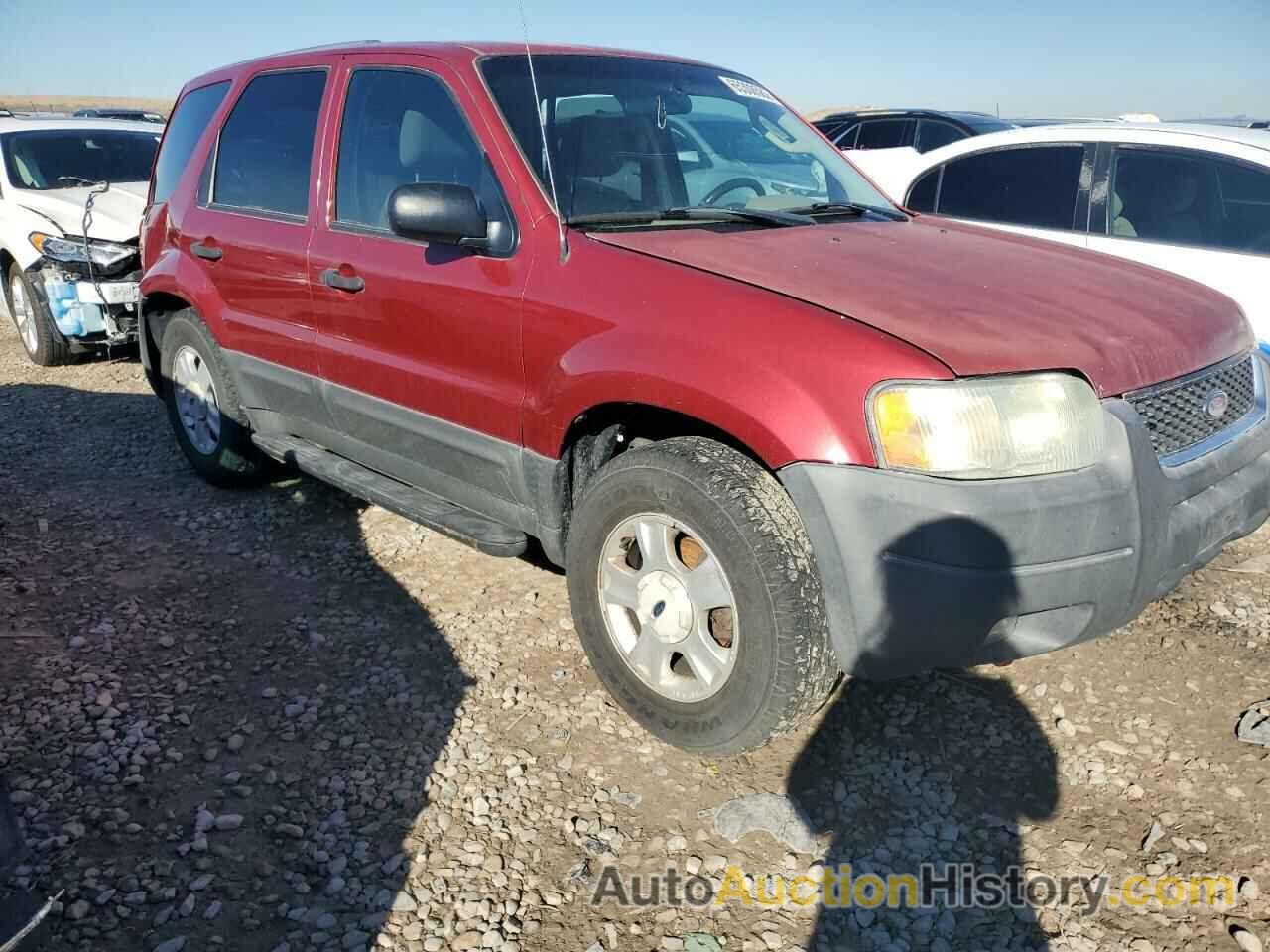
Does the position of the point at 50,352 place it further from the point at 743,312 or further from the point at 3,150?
the point at 743,312

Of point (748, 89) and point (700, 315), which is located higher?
point (748, 89)

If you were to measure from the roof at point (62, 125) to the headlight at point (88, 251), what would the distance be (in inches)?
70.6

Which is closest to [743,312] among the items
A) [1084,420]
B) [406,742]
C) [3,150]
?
[1084,420]

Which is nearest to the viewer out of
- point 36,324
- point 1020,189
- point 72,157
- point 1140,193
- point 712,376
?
A: point 712,376

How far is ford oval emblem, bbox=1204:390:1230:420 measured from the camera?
9.14 ft

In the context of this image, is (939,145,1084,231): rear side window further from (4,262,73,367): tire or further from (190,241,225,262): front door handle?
(4,262,73,367): tire

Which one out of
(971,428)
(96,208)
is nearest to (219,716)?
(971,428)

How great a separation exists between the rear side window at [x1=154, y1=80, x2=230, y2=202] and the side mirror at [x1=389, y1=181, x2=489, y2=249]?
85.7 inches

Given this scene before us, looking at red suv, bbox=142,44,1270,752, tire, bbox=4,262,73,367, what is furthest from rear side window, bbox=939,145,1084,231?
tire, bbox=4,262,73,367

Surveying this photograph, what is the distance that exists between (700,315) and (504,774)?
1.37 metres

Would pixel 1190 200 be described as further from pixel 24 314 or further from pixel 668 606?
pixel 24 314

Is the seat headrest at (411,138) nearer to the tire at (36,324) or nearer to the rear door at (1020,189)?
the rear door at (1020,189)

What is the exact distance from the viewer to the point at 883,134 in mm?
10812

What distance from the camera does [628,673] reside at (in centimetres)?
295
